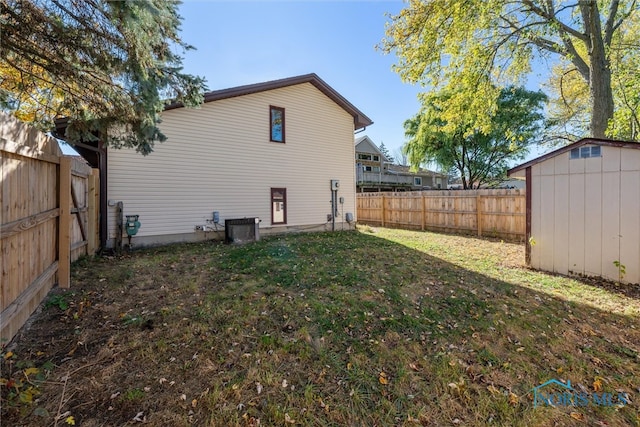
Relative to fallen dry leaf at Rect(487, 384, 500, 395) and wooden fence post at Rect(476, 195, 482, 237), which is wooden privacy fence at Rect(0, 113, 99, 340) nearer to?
fallen dry leaf at Rect(487, 384, 500, 395)

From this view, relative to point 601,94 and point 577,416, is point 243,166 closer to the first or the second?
point 577,416

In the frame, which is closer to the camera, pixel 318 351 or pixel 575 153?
pixel 318 351

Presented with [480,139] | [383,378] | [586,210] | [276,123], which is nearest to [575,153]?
[586,210]

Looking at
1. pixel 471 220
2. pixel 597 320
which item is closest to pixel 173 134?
pixel 597 320

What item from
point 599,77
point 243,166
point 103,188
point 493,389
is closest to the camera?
point 493,389

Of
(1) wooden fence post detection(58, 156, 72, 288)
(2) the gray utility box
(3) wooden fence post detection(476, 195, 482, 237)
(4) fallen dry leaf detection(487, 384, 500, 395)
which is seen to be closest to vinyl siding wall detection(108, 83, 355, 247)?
(2) the gray utility box

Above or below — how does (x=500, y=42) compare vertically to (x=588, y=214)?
above

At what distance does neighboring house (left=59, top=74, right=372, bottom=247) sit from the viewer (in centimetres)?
788

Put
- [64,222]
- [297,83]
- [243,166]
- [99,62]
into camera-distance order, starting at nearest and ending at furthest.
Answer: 1. [99,62]
2. [64,222]
3. [243,166]
4. [297,83]

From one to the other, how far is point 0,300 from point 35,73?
12.5 ft

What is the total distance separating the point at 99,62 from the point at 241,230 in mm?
5524

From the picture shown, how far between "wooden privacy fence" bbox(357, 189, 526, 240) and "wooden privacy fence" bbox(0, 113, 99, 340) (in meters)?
11.7

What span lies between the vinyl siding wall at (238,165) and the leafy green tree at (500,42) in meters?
3.71

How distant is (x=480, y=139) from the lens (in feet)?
74.0
